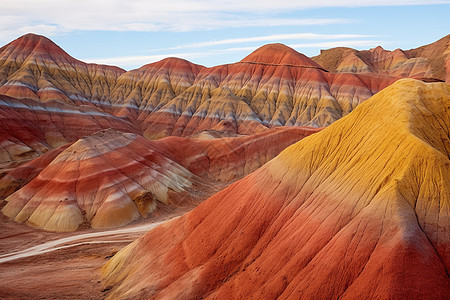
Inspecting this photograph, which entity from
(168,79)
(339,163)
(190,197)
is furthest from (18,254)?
(168,79)

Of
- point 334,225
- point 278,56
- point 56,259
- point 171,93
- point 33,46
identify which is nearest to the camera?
point 334,225

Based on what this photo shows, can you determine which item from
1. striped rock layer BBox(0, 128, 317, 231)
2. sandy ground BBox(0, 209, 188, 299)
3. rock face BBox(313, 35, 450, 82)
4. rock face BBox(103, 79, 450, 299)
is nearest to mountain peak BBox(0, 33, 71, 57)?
striped rock layer BBox(0, 128, 317, 231)

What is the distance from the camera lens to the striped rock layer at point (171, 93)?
123 metres

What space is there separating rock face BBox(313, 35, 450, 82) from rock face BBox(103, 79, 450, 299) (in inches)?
5375

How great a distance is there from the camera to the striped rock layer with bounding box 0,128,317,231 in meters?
55.2

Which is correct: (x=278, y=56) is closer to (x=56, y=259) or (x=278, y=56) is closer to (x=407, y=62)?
(x=407, y=62)

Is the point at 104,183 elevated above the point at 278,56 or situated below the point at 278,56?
below

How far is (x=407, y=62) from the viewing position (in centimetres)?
17638

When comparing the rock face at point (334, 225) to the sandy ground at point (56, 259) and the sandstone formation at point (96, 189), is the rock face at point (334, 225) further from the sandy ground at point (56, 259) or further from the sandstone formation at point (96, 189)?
the sandstone formation at point (96, 189)

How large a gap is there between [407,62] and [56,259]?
175 metres

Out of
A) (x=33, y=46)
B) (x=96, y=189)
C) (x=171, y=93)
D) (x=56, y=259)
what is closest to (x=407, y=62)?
(x=171, y=93)

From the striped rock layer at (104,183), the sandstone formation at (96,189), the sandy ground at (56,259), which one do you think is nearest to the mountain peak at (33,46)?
the striped rock layer at (104,183)

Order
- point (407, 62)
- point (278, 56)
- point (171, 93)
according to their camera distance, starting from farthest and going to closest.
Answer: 1. point (407, 62)
2. point (278, 56)
3. point (171, 93)

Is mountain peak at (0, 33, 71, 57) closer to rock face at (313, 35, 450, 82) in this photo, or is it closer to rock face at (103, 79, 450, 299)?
rock face at (313, 35, 450, 82)
